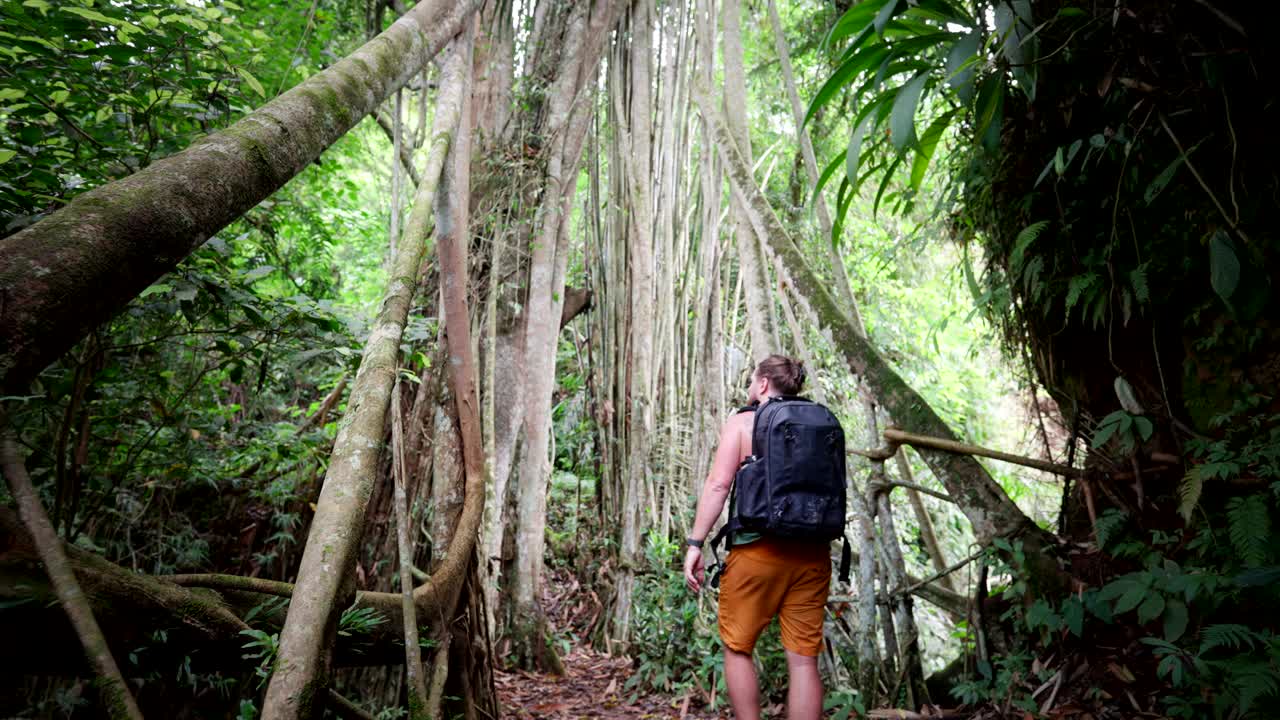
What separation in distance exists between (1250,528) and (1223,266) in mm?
689

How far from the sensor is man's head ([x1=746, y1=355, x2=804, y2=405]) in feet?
8.37

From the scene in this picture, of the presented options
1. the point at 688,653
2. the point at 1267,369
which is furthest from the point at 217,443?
the point at 1267,369

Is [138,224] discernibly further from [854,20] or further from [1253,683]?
[1253,683]

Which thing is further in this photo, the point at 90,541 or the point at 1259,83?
the point at 90,541

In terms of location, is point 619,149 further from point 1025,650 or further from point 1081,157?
point 1025,650

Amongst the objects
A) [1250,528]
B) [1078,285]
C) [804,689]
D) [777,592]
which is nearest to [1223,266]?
[1078,285]

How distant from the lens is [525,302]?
4176 mm

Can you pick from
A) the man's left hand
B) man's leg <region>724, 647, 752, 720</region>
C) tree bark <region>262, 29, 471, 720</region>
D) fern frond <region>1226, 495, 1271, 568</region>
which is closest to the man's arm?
the man's left hand

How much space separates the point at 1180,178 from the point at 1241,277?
385 millimetres

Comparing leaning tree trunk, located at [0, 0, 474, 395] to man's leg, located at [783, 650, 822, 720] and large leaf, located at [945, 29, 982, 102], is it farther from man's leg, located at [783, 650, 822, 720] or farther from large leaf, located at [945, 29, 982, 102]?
man's leg, located at [783, 650, 822, 720]

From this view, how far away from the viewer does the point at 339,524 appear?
4.03 ft

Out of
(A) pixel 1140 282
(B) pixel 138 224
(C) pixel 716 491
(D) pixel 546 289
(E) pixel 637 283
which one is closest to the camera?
(B) pixel 138 224

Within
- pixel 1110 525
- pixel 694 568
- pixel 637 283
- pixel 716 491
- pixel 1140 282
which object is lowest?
pixel 694 568

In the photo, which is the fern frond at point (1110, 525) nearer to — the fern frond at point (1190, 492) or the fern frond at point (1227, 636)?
the fern frond at point (1190, 492)
